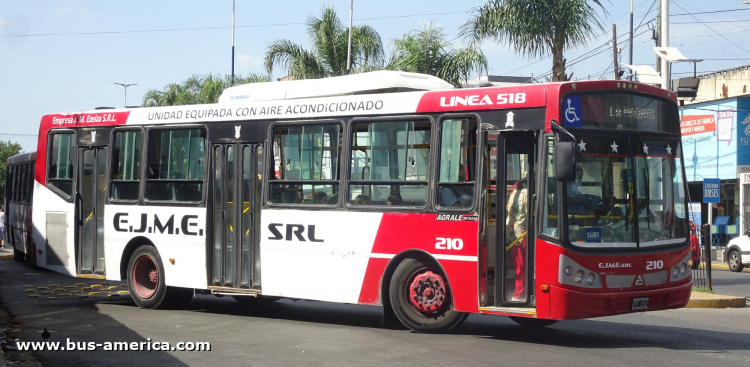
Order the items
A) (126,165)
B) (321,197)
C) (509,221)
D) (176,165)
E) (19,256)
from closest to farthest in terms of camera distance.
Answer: (509,221)
(321,197)
(176,165)
(126,165)
(19,256)

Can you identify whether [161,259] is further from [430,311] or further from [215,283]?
[430,311]

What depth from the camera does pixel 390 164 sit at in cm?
1104

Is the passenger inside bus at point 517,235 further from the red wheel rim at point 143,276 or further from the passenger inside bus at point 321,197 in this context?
the red wheel rim at point 143,276

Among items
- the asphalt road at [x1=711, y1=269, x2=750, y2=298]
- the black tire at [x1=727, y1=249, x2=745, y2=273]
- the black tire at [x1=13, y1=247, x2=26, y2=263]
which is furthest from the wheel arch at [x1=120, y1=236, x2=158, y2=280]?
the black tire at [x1=727, y1=249, x2=745, y2=273]

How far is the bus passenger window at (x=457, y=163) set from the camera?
10391 millimetres

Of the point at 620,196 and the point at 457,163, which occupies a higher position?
the point at 457,163

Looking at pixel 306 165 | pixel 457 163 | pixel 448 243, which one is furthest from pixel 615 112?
pixel 306 165

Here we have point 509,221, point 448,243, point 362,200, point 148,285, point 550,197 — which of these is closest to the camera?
point 550,197

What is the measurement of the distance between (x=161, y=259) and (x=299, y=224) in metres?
2.92

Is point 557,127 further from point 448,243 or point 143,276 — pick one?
point 143,276

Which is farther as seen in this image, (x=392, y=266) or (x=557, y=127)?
(x=392, y=266)

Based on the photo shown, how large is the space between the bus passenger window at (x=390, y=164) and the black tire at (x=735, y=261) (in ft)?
61.5

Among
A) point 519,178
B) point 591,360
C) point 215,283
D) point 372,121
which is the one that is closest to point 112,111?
point 215,283

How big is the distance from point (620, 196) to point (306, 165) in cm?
434
